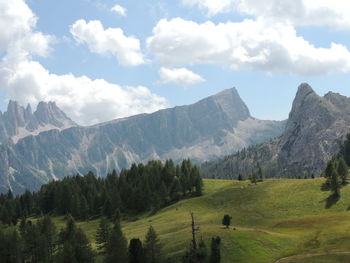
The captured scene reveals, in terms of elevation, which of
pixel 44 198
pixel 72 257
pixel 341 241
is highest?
pixel 44 198

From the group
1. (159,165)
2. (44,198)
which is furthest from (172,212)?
(44,198)

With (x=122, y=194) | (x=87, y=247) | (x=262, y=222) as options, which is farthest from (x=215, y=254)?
(x=122, y=194)

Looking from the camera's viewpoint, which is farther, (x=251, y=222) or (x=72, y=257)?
(x=251, y=222)

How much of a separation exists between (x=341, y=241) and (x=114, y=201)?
100 metres

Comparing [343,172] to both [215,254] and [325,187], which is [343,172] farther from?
[215,254]

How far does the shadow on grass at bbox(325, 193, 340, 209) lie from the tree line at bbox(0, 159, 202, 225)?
54.8 meters

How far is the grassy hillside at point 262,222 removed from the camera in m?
79.1

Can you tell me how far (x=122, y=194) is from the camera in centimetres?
17338

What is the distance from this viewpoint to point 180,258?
7938cm

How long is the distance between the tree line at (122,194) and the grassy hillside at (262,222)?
8.54m

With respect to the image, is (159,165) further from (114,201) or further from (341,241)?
(341,241)

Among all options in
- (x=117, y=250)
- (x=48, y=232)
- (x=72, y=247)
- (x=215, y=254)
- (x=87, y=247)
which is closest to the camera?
(x=215, y=254)

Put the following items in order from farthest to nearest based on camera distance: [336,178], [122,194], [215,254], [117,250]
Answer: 1. [122,194]
2. [336,178]
3. [117,250]
4. [215,254]

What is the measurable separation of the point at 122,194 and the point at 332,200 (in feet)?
296
